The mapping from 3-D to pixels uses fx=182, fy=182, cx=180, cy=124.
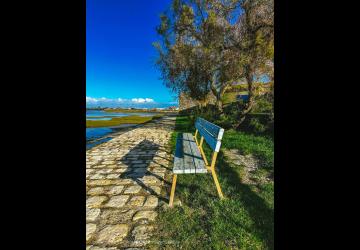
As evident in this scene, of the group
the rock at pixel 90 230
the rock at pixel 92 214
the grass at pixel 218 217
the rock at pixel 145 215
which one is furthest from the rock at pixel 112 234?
the grass at pixel 218 217

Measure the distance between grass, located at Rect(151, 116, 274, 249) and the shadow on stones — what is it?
51cm

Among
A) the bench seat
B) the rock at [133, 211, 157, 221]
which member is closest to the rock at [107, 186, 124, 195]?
the rock at [133, 211, 157, 221]

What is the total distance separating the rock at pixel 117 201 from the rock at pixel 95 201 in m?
0.15

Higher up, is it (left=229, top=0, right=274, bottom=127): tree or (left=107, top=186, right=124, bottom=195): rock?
(left=229, top=0, right=274, bottom=127): tree

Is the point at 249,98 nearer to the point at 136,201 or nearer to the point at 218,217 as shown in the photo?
the point at 218,217

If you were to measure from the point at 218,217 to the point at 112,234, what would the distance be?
1496 millimetres

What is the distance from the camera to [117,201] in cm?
320

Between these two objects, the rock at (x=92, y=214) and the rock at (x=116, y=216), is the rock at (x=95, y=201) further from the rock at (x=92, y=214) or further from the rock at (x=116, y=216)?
the rock at (x=116, y=216)

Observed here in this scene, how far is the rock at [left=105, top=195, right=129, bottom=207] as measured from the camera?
3.08m

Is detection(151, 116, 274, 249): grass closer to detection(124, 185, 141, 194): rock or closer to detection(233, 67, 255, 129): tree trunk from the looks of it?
detection(124, 185, 141, 194): rock

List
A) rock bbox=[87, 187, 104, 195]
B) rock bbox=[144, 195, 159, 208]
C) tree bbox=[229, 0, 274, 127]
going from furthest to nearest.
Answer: tree bbox=[229, 0, 274, 127], rock bbox=[87, 187, 104, 195], rock bbox=[144, 195, 159, 208]
